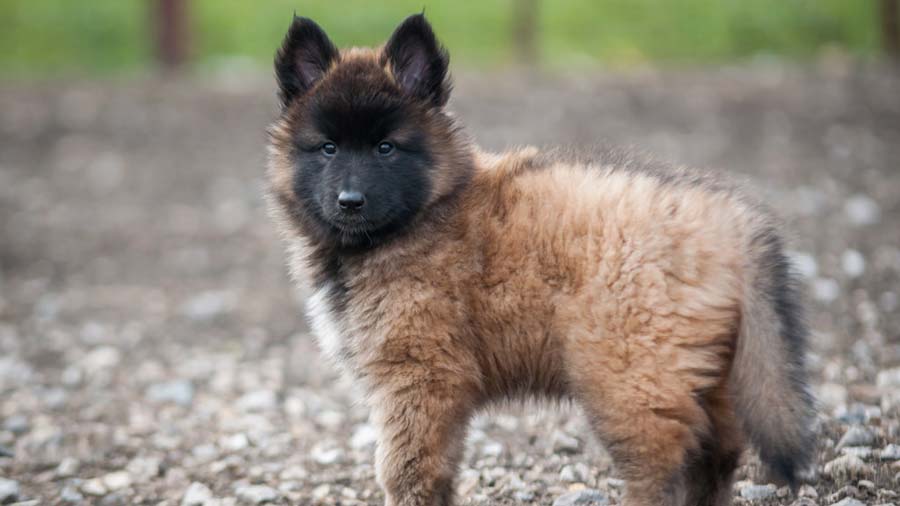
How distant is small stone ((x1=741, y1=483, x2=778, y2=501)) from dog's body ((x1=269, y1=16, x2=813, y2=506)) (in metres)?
0.31

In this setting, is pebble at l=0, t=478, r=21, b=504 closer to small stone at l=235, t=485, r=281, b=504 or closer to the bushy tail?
small stone at l=235, t=485, r=281, b=504

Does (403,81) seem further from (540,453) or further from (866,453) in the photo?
(866,453)

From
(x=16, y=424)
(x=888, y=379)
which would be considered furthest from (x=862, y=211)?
(x=16, y=424)

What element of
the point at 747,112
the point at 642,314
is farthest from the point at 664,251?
the point at 747,112

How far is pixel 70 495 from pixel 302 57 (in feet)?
7.19

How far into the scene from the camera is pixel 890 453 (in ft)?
14.2

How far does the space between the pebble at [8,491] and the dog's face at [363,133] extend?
70.7 inches

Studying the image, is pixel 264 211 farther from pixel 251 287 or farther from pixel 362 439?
pixel 362 439

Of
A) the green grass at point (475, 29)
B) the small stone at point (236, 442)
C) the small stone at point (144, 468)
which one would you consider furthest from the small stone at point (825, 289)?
the green grass at point (475, 29)

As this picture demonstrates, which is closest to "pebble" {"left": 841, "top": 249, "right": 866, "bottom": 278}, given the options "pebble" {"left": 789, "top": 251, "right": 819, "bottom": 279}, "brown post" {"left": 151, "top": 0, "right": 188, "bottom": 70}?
"pebble" {"left": 789, "top": 251, "right": 819, "bottom": 279}

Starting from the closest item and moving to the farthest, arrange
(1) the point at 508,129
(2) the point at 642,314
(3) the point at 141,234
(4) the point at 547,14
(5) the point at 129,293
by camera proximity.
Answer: (2) the point at 642,314, (5) the point at 129,293, (3) the point at 141,234, (1) the point at 508,129, (4) the point at 547,14

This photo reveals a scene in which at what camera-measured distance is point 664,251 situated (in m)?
3.52

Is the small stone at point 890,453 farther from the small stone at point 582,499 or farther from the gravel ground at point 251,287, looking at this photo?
the small stone at point 582,499

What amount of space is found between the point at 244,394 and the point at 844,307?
3781 mm
